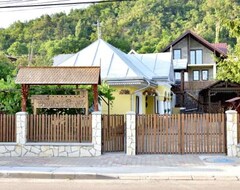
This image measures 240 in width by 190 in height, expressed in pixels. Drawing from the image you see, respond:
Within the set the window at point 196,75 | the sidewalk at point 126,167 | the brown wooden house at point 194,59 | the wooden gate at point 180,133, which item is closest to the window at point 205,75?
the brown wooden house at point 194,59

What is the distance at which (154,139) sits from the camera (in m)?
13.5

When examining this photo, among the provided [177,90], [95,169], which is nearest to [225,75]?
[95,169]

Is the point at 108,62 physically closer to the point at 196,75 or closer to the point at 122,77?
the point at 122,77

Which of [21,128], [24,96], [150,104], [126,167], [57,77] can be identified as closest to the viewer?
[126,167]

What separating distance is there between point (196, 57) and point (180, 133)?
110 ft

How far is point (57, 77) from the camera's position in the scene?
559 inches

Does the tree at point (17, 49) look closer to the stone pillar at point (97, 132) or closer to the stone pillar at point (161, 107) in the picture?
the stone pillar at point (161, 107)

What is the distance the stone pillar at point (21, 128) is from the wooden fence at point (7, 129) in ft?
0.93

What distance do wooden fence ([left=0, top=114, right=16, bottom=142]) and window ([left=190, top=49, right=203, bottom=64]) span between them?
34.5 metres

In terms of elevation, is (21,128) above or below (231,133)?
above

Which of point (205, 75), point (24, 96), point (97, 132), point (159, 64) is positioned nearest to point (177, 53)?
point (205, 75)

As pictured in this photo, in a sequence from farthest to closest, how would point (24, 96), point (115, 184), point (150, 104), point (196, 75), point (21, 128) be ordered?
point (196, 75)
point (150, 104)
point (24, 96)
point (21, 128)
point (115, 184)

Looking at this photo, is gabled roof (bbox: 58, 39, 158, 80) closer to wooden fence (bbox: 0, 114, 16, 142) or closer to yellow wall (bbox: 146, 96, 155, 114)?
yellow wall (bbox: 146, 96, 155, 114)

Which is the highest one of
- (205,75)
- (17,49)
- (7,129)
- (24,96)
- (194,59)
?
(17,49)
